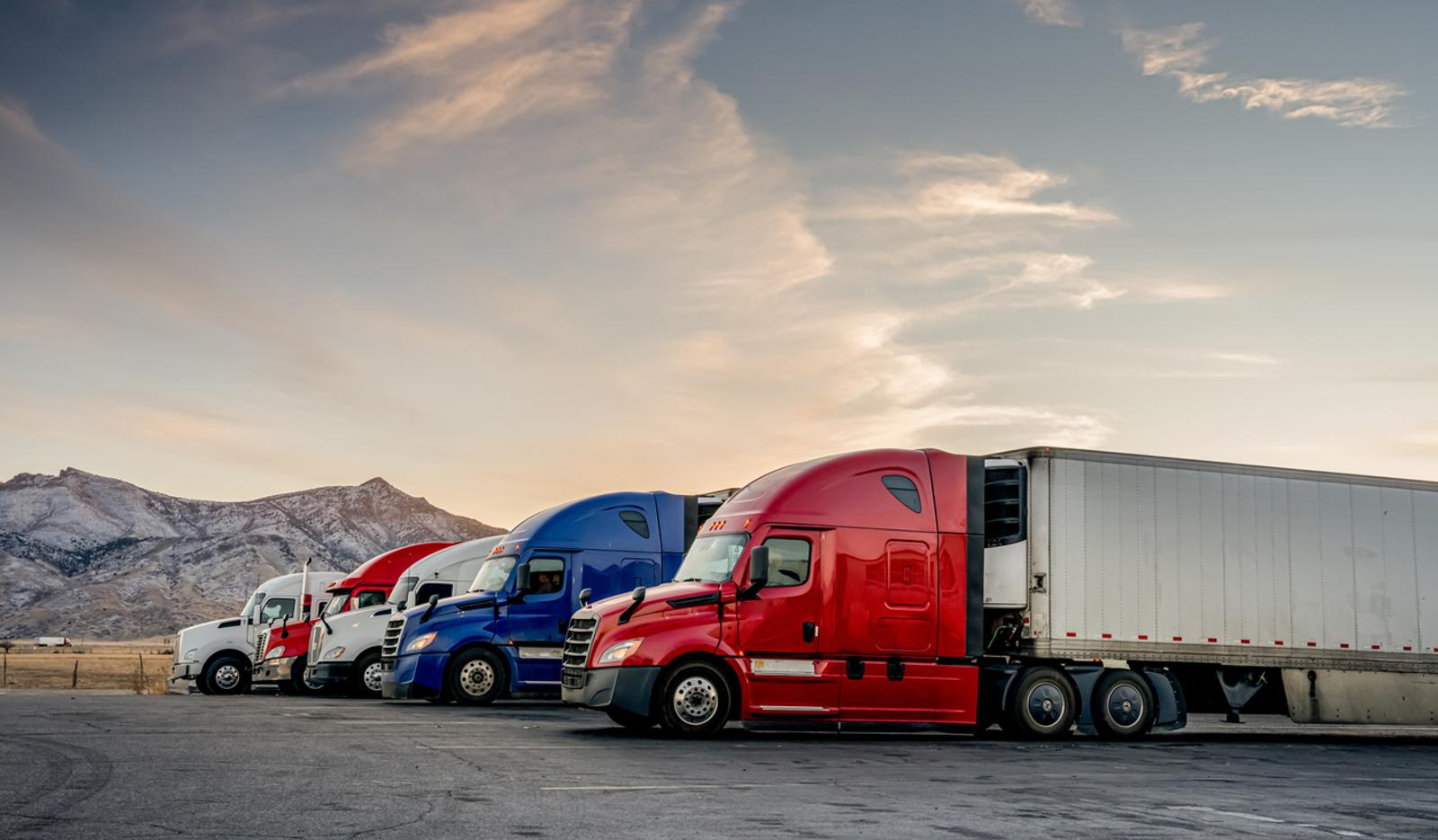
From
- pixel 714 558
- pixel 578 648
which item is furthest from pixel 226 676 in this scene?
pixel 714 558

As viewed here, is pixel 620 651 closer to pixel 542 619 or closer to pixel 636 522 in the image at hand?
pixel 542 619

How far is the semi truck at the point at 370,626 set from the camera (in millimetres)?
27125

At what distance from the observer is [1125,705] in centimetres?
1873

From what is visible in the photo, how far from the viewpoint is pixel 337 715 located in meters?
20.2

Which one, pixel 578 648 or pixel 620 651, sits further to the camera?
pixel 578 648

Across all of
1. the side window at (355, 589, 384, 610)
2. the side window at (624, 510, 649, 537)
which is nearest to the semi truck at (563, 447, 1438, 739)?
the side window at (624, 510, 649, 537)

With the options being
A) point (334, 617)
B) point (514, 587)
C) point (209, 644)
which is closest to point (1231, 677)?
point (514, 587)

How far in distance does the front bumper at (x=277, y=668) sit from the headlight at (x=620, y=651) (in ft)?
46.1

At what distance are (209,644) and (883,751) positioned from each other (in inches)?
740

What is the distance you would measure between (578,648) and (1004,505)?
5.93 metres

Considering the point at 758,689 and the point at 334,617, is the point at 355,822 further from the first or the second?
the point at 334,617

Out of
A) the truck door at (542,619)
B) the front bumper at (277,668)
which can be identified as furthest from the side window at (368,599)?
the truck door at (542,619)

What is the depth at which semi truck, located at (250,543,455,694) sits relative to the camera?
2870 centimetres

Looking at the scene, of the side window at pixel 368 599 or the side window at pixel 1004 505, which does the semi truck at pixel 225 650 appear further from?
the side window at pixel 1004 505
